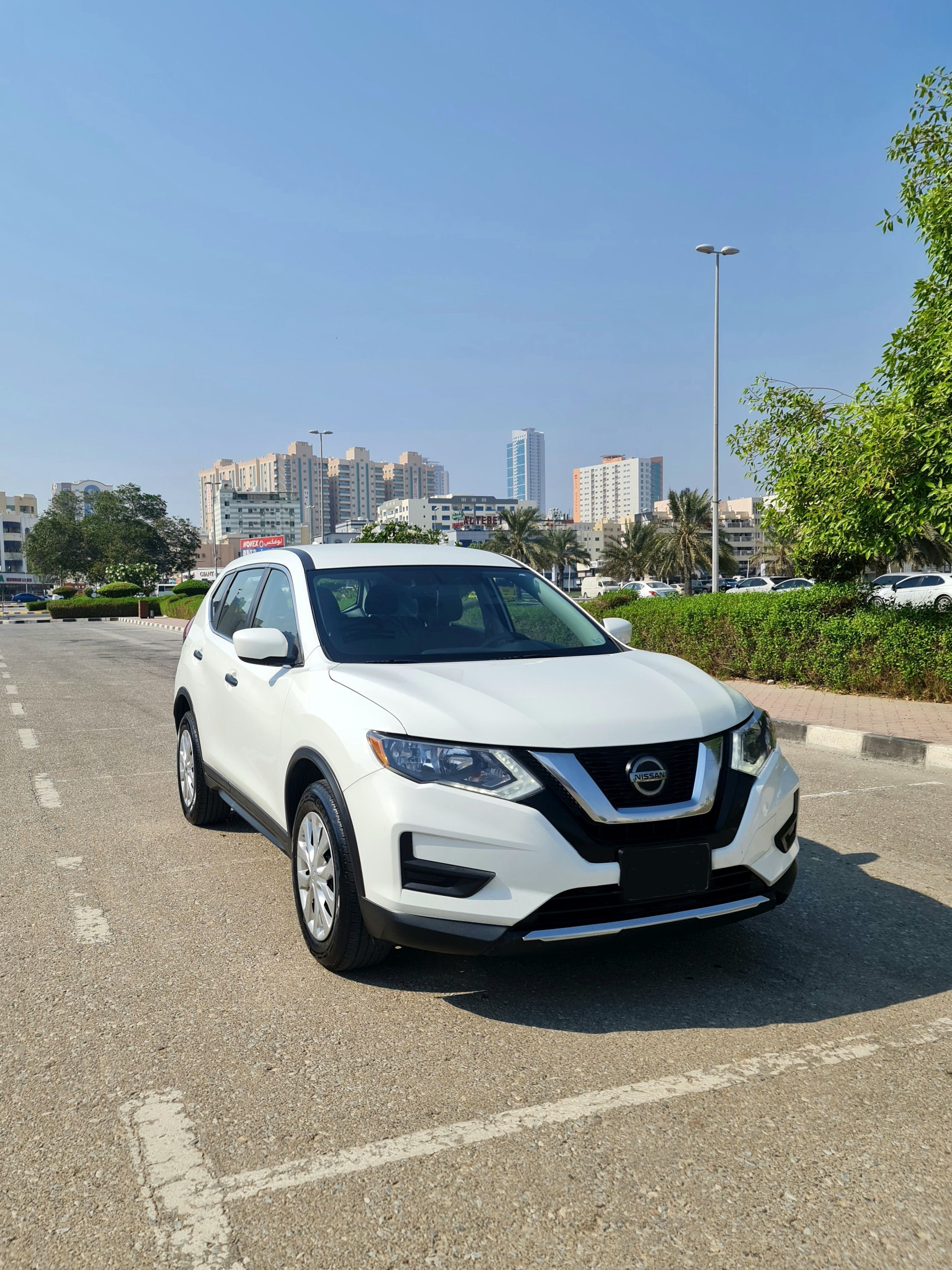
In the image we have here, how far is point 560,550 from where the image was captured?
274 ft

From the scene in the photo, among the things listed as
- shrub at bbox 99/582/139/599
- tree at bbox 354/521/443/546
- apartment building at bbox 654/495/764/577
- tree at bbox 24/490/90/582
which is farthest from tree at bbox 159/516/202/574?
tree at bbox 354/521/443/546

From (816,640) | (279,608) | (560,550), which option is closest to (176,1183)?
(279,608)

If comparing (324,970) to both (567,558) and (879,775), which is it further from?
(567,558)

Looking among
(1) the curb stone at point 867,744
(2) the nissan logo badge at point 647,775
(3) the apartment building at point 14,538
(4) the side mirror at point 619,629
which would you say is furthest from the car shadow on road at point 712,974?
(3) the apartment building at point 14,538

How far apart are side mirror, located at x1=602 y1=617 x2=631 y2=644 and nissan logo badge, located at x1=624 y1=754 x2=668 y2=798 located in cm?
158

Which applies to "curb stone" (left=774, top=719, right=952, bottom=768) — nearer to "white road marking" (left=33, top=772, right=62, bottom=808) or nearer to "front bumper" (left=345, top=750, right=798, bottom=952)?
"front bumper" (left=345, top=750, right=798, bottom=952)

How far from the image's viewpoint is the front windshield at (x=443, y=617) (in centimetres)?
416

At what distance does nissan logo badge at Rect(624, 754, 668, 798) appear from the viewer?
3.18 meters

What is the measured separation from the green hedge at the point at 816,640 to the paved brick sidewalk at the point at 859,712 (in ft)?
0.75

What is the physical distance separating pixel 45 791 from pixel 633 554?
76.5 m

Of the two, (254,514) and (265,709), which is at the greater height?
(254,514)

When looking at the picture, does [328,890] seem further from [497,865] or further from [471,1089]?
[471,1089]

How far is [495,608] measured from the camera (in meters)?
4.71

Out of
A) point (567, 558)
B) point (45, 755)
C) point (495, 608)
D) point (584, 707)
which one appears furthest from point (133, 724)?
point (567, 558)
